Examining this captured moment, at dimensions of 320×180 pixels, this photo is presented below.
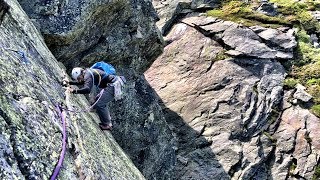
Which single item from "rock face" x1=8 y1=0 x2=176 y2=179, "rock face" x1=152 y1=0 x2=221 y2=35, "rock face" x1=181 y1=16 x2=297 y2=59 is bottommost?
"rock face" x1=181 y1=16 x2=297 y2=59

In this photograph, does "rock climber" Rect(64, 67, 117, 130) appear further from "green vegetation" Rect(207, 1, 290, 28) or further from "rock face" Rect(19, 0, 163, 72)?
"green vegetation" Rect(207, 1, 290, 28)

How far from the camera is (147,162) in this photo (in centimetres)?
2559

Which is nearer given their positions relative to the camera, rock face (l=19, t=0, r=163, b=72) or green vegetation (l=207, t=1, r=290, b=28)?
rock face (l=19, t=0, r=163, b=72)

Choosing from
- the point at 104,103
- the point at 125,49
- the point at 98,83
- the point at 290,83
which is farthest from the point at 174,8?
the point at 98,83

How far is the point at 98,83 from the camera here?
50.9ft

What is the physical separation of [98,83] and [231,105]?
16576 millimetres

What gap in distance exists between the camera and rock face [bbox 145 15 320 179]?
1092 inches

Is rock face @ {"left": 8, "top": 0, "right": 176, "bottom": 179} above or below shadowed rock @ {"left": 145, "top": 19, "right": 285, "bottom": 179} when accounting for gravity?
above

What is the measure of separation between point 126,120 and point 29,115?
14.8 meters

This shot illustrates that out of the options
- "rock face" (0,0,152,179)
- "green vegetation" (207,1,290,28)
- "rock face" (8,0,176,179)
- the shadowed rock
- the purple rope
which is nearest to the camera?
"rock face" (0,0,152,179)

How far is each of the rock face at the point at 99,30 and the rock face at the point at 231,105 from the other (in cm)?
579

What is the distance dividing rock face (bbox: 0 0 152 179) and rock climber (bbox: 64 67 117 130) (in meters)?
0.59

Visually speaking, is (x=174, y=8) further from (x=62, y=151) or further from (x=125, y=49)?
(x=62, y=151)

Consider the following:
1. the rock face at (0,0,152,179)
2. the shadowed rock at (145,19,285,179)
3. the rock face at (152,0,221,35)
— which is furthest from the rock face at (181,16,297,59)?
the rock face at (0,0,152,179)
